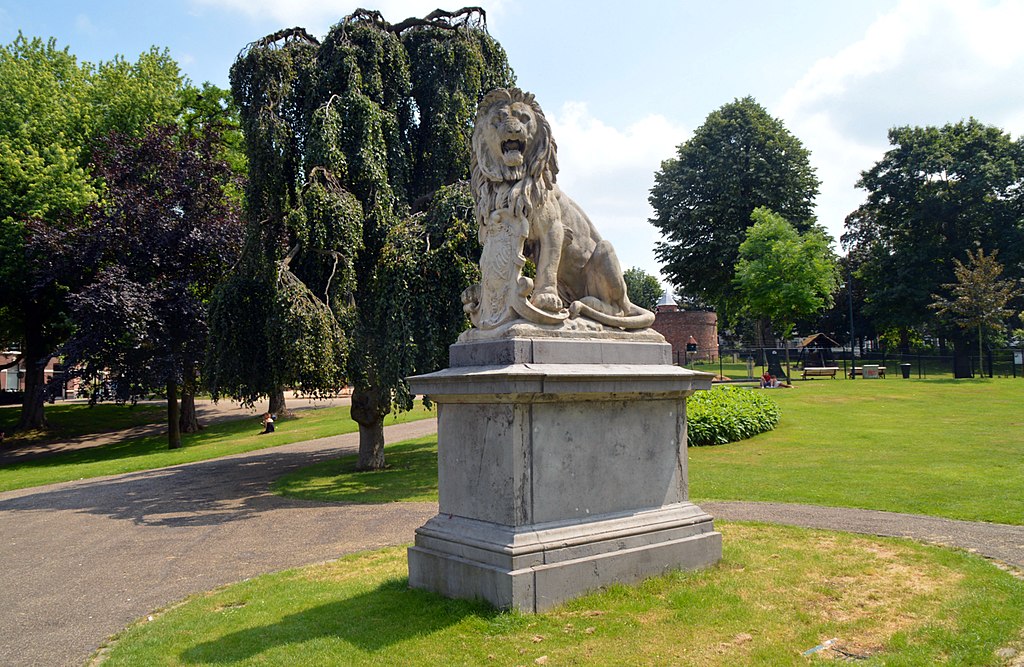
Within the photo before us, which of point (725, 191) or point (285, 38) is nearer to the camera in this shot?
point (285, 38)

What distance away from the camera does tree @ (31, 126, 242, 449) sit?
2062 cm

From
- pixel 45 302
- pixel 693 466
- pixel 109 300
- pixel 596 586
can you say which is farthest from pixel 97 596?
pixel 45 302

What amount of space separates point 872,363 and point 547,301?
42.1m

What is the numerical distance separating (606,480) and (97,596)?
513 centimetres

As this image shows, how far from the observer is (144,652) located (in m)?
5.36

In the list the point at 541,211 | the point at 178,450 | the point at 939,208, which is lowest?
the point at 178,450

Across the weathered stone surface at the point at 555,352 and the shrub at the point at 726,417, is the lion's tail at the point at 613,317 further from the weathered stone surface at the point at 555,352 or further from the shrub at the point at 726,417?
the shrub at the point at 726,417

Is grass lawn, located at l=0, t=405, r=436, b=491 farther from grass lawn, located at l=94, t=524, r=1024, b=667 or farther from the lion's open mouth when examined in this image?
the lion's open mouth

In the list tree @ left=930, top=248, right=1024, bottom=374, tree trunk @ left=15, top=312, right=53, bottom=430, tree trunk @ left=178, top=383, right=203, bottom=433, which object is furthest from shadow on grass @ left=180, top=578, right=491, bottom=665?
tree @ left=930, top=248, right=1024, bottom=374

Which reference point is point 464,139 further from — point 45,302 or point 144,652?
point 45,302

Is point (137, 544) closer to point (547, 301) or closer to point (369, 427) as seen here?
point (369, 427)

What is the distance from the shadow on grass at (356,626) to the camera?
503 cm

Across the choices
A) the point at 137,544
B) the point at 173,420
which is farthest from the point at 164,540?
the point at 173,420

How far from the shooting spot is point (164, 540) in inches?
387
